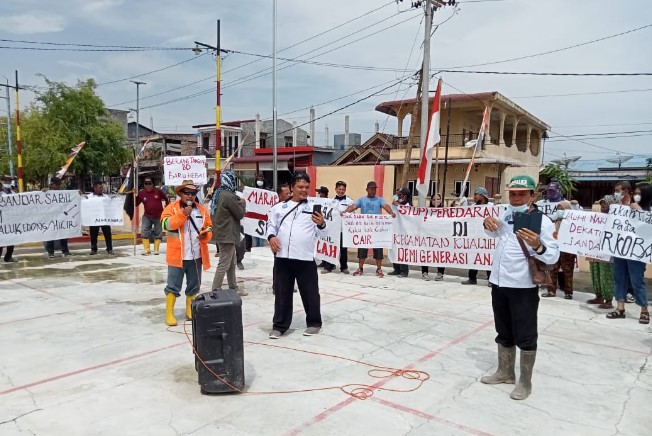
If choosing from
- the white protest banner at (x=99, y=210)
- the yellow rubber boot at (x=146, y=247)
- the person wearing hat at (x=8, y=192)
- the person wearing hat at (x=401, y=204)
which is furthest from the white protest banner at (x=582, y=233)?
the person wearing hat at (x=8, y=192)

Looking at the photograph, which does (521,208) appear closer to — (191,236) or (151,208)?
(191,236)

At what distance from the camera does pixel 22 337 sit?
5.34m

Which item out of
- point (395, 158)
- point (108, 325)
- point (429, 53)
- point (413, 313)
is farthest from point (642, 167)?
point (108, 325)

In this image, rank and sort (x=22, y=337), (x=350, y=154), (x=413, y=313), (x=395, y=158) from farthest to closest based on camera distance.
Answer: (x=350, y=154) < (x=395, y=158) < (x=413, y=313) < (x=22, y=337)

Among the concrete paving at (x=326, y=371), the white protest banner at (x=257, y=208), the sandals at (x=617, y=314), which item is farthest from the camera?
the white protest banner at (x=257, y=208)

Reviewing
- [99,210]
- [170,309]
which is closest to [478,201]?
[170,309]

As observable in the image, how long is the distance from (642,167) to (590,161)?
6058 millimetres

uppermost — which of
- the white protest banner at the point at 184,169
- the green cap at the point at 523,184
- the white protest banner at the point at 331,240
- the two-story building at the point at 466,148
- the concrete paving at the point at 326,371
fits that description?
the two-story building at the point at 466,148

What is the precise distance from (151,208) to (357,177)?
8326 millimetres

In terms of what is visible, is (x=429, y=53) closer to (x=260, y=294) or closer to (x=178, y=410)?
(x=260, y=294)

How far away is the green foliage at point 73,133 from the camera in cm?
2780

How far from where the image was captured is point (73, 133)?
92.8 ft

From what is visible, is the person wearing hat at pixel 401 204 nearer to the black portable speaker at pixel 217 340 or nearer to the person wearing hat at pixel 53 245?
the black portable speaker at pixel 217 340

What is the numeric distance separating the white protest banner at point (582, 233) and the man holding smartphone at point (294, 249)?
4204mm
